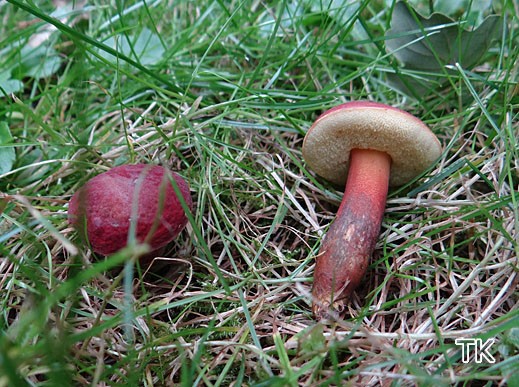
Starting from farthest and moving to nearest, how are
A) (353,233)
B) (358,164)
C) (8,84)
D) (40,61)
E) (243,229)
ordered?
1. (40,61)
2. (8,84)
3. (243,229)
4. (358,164)
5. (353,233)

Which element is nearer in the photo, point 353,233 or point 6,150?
point 353,233

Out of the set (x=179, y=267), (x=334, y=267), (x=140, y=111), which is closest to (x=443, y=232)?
(x=334, y=267)

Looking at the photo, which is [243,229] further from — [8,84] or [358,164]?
[8,84]

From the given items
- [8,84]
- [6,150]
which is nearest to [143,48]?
[8,84]

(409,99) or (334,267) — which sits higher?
(409,99)

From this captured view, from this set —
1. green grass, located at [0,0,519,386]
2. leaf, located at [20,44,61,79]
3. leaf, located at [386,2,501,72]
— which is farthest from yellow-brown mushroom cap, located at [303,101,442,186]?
leaf, located at [20,44,61,79]

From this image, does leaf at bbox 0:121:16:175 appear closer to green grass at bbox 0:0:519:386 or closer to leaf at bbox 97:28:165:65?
green grass at bbox 0:0:519:386

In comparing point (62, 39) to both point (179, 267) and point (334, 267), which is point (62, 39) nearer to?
point (179, 267)
